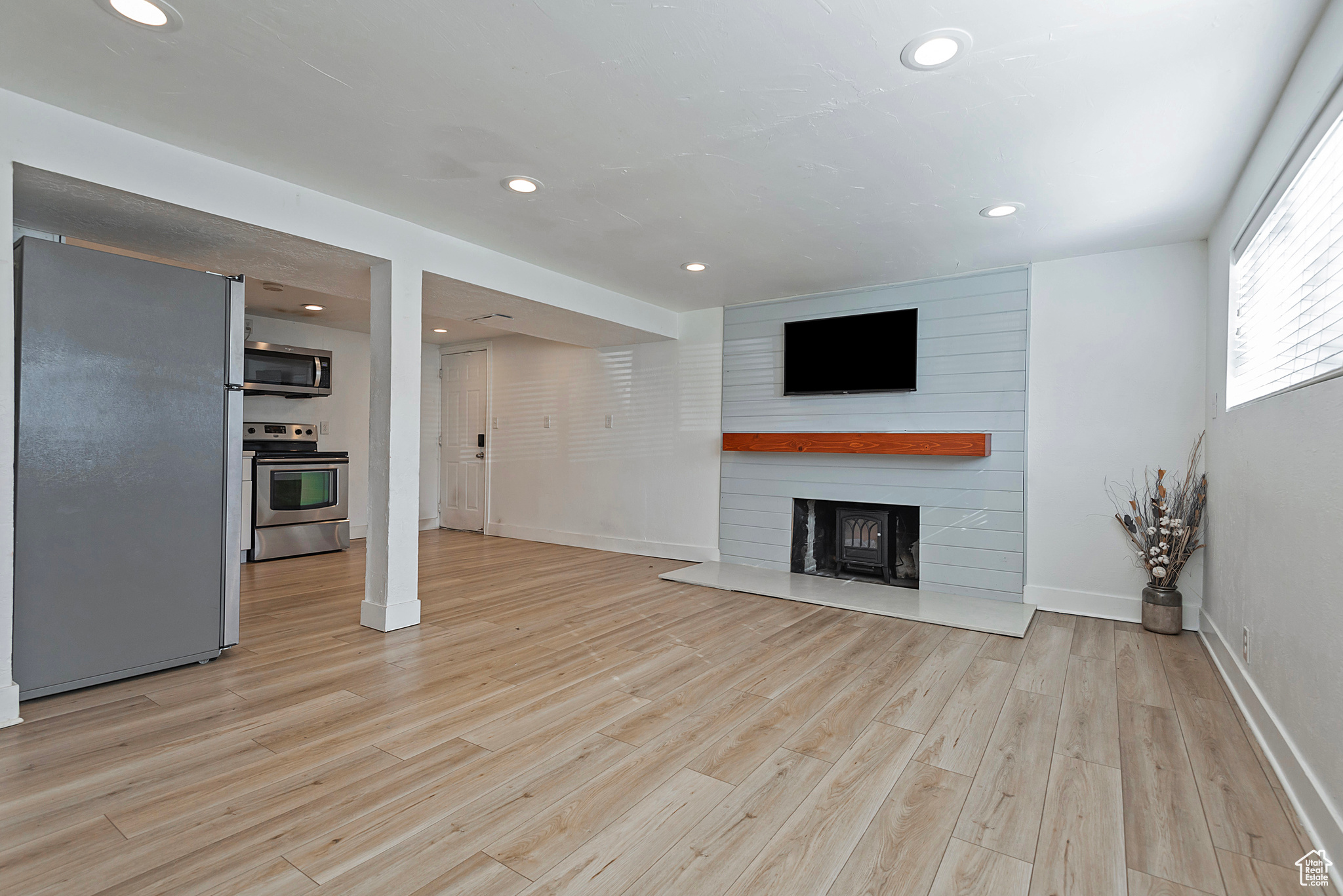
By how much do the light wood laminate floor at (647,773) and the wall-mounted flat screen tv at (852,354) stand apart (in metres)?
2.02

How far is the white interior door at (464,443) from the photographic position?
23.6 feet

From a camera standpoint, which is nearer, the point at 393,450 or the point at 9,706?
the point at 9,706

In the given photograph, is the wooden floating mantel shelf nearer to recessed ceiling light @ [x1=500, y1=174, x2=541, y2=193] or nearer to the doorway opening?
recessed ceiling light @ [x1=500, y1=174, x2=541, y2=193]

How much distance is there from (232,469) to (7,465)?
0.77 metres

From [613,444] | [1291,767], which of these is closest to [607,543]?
[613,444]

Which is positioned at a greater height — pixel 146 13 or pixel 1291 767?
pixel 146 13

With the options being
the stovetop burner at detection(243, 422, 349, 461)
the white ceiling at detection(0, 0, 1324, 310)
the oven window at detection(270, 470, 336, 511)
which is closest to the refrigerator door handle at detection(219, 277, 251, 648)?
the white ceiling at detection(0, 0, 1324, 310)

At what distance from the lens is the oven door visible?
5293 mm

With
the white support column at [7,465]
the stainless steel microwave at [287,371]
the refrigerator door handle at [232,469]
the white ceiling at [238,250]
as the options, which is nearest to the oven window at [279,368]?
the stainless steel microwave at [287,371]

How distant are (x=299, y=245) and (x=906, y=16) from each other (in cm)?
279

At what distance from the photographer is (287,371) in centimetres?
552

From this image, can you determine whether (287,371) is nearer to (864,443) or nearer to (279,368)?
(279,368)

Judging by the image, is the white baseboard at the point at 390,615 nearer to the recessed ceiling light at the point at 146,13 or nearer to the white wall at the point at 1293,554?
the recessed ceiling light at the point at 146,13

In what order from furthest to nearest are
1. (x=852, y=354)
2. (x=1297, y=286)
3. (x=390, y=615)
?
(x=852, y=354)
(x=390, y=615)
(x=1297, y=286)
